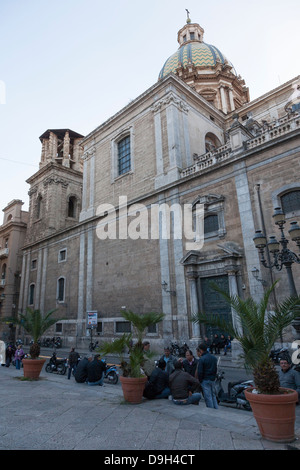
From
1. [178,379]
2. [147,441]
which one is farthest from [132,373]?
[147,441]

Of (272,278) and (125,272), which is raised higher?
(125,272)

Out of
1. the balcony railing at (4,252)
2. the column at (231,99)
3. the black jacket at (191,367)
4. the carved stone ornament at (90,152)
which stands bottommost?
the black jacket at (191,367)

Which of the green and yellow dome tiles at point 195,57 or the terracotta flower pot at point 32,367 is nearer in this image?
the terracotta flower pot at point 32,367

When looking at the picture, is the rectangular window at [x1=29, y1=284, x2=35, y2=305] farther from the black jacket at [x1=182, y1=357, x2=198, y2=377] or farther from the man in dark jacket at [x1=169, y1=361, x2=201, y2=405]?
the man in dark jacket at [x1=169, y1=361, x2=201, y2=405]

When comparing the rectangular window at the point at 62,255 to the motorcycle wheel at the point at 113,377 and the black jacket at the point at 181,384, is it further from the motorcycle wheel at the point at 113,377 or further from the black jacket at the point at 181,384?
the black jacket at the point at 181,384

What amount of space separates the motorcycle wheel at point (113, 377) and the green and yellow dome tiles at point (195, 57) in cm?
3746

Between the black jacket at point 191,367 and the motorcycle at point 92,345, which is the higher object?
the black jacket at point 191,367

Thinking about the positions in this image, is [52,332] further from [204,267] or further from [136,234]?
[204,267]

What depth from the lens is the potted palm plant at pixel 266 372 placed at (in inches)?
173

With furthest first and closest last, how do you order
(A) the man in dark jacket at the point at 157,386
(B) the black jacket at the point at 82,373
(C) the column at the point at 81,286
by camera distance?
(C) the column at the point at 81,286 → (B) the black jacket at the point at 82,373 → (A) the man in dark jacket at the point at 157,386

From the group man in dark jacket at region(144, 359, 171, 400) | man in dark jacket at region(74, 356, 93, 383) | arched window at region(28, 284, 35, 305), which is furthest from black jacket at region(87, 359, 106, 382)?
arched window at region(28, 284, 35, 305)

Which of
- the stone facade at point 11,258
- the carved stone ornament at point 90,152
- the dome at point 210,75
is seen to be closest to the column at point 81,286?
the carved stone ornament at point 90,152
